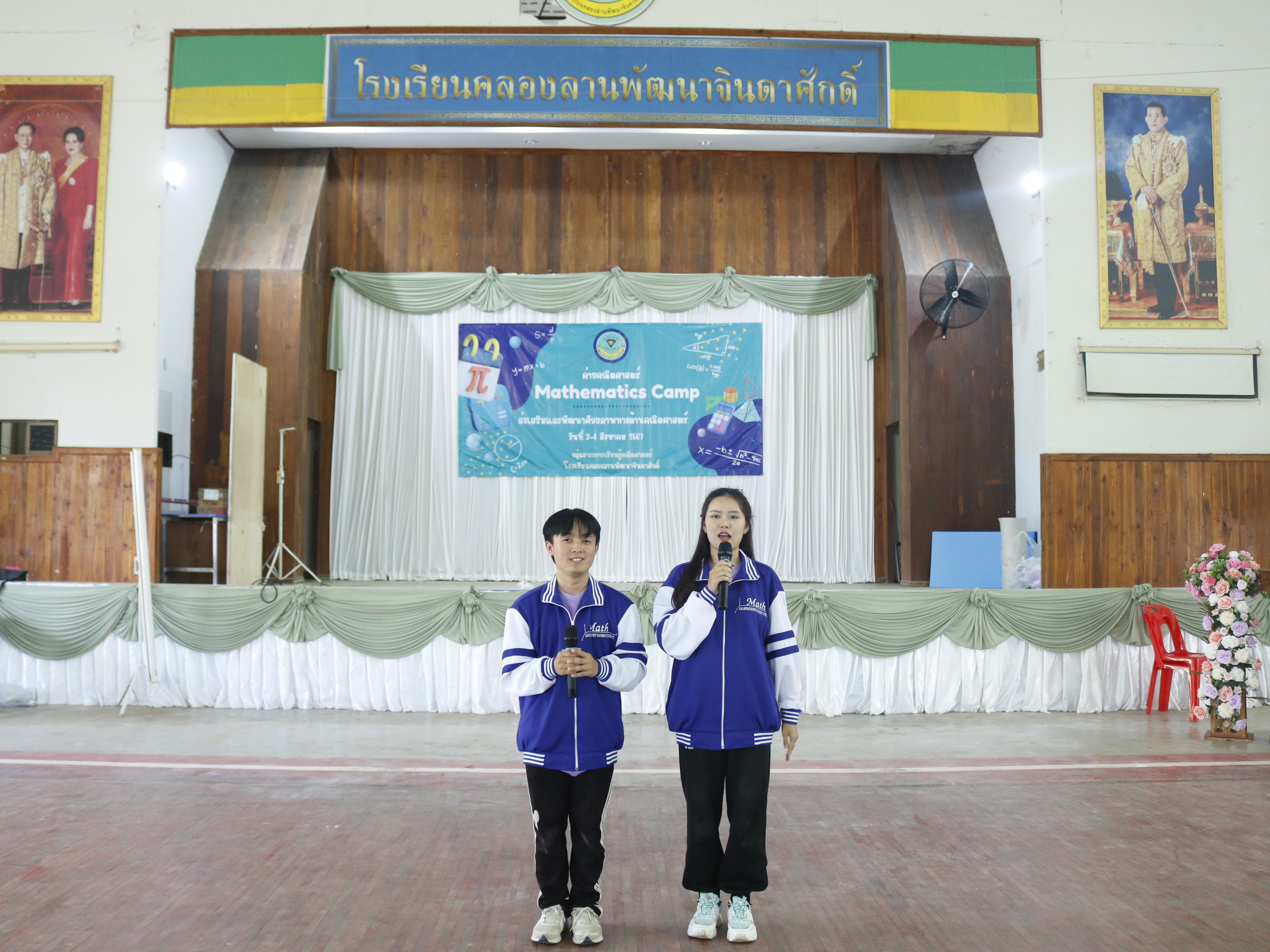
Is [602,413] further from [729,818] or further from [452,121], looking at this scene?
[729,818]

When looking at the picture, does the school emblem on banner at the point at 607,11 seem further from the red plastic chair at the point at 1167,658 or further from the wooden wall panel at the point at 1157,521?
the red plastic chair at the point at 1167,658

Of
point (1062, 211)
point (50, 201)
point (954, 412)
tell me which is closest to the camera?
point (50, 201)

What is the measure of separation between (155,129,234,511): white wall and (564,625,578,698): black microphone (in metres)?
7.22

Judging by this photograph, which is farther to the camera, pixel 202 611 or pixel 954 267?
pixel 954 267

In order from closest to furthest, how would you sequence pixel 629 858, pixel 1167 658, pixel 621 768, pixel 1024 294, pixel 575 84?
1. pixel 629 858
2. pixel 621 768
3. pixel 1167 658
4. pixel 575 84
5. pixel 1024 294

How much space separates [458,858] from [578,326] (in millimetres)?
7977

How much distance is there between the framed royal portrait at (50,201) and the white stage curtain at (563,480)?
124 inches

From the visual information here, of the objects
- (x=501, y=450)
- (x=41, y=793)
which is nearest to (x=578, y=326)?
(x=501, y=450)

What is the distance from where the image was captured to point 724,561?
104 inches

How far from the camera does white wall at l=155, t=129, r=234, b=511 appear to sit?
8.86m

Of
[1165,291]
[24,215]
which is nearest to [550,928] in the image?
[1165,291]

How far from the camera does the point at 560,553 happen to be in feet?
8.82

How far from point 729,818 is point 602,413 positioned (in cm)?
831

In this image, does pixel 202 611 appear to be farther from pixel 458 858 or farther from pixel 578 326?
pixel 578 326
